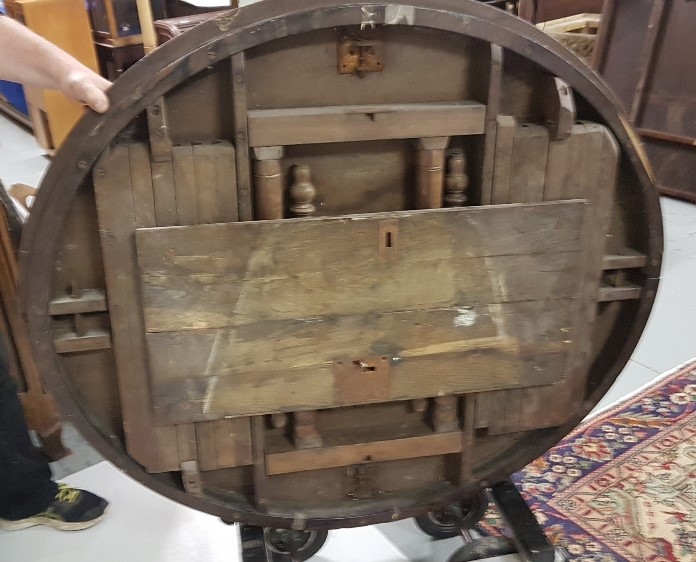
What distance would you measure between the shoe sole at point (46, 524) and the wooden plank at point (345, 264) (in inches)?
38.1

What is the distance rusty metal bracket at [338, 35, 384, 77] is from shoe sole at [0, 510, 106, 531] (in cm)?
139

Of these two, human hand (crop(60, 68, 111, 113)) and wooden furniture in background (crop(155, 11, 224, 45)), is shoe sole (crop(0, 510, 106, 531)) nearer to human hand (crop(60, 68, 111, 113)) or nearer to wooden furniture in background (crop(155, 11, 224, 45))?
human hand (crop(60, 68, 111, 113))

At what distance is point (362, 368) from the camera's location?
4.18 feet

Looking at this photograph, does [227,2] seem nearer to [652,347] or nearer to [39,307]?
[652,347]

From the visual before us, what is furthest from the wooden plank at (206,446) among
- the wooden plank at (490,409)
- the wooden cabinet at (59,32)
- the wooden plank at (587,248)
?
the wooden cabinet at (59,32)

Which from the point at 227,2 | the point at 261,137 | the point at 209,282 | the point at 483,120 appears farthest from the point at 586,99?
the point at 227,2

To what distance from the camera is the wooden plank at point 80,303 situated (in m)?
1.16

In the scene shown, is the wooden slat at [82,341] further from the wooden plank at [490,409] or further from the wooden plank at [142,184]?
the wooden plank at [490,409]

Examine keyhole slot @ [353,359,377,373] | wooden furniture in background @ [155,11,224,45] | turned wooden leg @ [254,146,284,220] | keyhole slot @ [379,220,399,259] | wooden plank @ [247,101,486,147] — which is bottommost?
keyhole slot @ [353,359,377,373]

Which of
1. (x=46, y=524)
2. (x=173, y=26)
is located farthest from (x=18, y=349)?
(x=173, y=26)

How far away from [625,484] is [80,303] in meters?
1.58

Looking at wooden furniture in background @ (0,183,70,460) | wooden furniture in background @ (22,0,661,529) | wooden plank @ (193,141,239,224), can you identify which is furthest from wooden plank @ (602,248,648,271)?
wooden furniture in background @ (0,183,70,460)

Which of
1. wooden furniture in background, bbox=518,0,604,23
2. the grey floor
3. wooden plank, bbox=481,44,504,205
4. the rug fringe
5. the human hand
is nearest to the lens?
the human hand

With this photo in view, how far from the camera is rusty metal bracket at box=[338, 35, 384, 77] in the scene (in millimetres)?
1122
